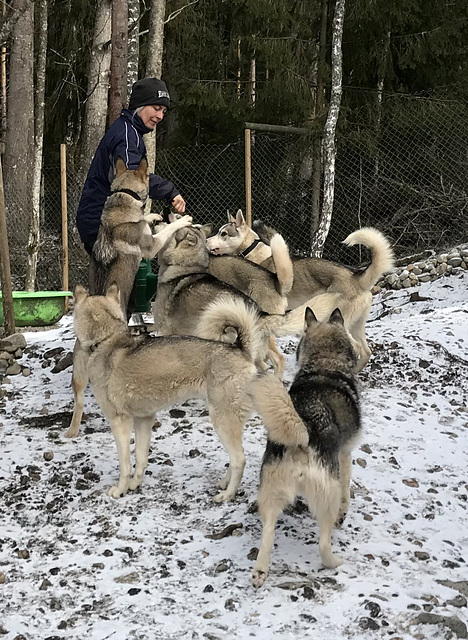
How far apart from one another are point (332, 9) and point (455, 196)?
5298 millimetres

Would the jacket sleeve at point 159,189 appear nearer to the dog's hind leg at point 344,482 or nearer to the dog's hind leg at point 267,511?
the dog's hind leg at point 344,482

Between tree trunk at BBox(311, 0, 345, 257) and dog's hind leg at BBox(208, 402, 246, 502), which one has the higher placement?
tree trunk at BBox(311, 0, 345, 257)

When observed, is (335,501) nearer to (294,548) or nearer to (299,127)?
(294,548)

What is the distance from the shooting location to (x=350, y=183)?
12.0 metres

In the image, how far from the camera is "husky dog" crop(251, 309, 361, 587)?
292 centimetres

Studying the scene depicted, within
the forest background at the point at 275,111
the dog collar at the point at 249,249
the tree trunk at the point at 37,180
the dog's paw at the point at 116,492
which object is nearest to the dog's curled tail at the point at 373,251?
the dog collar at the point at 249,249

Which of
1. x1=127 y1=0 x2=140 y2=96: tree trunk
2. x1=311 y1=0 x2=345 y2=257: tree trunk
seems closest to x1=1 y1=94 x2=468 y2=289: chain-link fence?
x1=311 y1=0 x2=345 y2=257: tree trunk

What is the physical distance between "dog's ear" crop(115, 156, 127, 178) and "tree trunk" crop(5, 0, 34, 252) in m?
6.98

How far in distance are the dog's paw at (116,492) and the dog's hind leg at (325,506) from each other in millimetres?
1386

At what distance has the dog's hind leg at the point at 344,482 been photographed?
359 centimetres

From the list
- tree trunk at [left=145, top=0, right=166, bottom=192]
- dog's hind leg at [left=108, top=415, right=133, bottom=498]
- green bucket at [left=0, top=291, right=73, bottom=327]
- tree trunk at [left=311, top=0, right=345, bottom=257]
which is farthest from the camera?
tree trunk at [left=311, top=0, right=345, bottom=257]

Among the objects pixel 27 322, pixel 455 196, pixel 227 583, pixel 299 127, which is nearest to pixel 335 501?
pixel 227 583

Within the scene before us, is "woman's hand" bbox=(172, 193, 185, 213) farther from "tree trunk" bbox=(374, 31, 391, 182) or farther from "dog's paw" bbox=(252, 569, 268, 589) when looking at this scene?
"tree trunk" bbox=(374, 31, 391, 182)

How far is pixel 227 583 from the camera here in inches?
125
